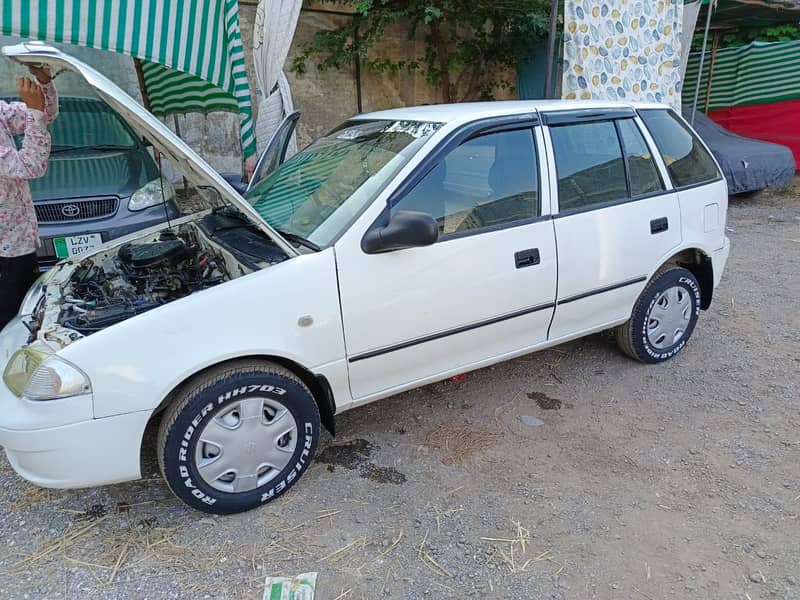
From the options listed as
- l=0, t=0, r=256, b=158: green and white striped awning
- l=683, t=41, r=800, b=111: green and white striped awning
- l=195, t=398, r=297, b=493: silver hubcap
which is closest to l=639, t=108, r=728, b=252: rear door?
l=195, t=398, r=297, b=493: silver hubcap

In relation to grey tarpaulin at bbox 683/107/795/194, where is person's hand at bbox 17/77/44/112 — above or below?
above

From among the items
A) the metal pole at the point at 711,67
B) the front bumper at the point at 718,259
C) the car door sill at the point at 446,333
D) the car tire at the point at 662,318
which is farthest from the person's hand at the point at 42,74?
the metal pole at the point at 711,67

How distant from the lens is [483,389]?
11.7 feet

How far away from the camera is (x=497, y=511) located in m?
2.53

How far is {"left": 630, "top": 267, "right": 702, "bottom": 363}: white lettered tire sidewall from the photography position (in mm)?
3531

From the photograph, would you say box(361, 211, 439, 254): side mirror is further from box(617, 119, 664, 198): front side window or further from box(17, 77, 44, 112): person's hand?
box(17, 77, 44, 112): person's hand

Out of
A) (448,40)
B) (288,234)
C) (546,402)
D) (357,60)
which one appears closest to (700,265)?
(546,402)

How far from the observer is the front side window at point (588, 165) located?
3.07 m

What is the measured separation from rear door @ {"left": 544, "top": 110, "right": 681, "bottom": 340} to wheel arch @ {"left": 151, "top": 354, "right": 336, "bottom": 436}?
4.40 ft

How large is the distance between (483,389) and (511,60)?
7.77 meters

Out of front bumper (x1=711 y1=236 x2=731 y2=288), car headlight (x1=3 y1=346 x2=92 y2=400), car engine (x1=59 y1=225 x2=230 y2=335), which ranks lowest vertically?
front bumper (x1=711 y1=236 x2=731 y2=288)

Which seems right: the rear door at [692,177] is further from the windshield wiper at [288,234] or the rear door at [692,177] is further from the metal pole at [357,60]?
the metal pole at [357,60]

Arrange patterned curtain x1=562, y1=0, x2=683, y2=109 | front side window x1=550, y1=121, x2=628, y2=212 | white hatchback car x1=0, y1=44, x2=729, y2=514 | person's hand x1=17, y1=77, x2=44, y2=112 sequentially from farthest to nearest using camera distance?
patterned curtain x1=562, y1=0, x2=683, y2=109 → front side window x1=550, y1=121, x2=628, y2=212 → person's hand x1=17, y1=77, x2=44, y2=112 → white hatchback car x1=0, y1=44, x2=729, y2=514

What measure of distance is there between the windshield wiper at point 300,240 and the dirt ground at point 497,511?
1.12 m
